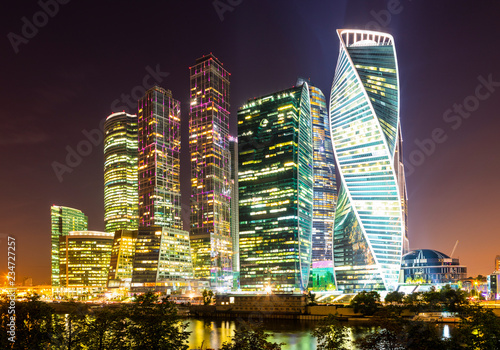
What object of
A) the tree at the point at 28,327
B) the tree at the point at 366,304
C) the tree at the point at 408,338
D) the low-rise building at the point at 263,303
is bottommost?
the low-rise building at the point at 263,303

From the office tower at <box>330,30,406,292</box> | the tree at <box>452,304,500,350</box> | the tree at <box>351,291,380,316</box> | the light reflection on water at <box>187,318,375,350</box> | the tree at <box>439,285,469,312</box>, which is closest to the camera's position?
the tree at <box>452,304,500,350</box>

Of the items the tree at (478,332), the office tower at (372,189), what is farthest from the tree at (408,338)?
the office tower at (372,189)

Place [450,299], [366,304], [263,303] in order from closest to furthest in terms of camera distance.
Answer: [450,299], [366,304], [263,303]

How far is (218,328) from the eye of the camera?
121m

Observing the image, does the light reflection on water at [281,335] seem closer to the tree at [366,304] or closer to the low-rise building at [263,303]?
the tree at [366,304]

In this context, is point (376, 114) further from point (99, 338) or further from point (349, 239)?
point (99, 338)

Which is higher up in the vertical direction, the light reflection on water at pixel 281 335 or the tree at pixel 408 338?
the tree at pixel 408 338

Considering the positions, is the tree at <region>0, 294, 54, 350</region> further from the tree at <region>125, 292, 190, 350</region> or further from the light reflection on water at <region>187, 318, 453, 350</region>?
the light reflection on water at <region>187, 318, 453, 350</region>

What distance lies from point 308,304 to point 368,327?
136ft

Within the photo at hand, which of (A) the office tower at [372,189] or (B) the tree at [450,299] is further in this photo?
(A) the office tower at [372,189]

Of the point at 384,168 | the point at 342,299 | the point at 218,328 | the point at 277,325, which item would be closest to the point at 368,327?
the point at 277,325

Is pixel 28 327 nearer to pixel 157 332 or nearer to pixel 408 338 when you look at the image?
pixel 157 332

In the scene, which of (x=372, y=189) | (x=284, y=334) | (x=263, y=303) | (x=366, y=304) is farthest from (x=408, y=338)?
(x=372, y=189)

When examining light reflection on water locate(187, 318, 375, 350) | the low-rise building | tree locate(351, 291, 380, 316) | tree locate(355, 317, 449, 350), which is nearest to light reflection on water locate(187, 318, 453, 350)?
light reflection on water locate(187, 318, 375, 350)
